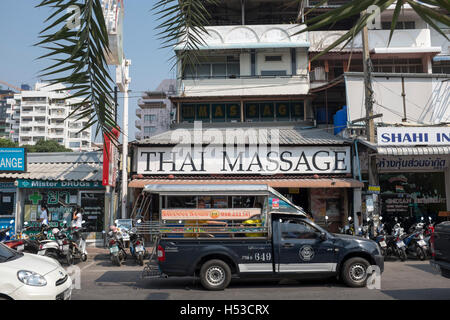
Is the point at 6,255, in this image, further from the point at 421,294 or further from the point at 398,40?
the point at 398,40

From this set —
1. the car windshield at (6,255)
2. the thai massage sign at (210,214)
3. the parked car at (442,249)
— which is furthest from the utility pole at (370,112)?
the car windshield at (6,255)

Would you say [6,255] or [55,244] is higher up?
[6,255]

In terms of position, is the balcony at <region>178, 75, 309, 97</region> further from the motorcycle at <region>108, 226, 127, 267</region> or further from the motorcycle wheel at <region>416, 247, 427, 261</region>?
the motorcycle wheel at <region>416, 247, 427, 261</region>

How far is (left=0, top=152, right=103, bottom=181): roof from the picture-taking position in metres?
15.4

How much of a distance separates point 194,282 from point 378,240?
6.22 meters

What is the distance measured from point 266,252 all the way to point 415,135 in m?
9.71

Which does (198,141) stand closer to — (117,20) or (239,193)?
(239,193)

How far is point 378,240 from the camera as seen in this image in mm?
11906

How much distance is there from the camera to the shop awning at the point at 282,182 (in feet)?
48.0

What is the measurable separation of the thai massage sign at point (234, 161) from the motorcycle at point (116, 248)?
4.15m

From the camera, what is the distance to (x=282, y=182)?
48.5 ft

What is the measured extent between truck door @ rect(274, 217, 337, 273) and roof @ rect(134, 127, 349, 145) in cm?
749

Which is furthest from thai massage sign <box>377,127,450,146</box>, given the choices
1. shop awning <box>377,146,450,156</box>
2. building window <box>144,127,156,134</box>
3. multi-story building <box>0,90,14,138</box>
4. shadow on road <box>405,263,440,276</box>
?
multi-story building <box>0,90,14,138</box>

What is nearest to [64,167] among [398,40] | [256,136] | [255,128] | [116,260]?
[116,260]
